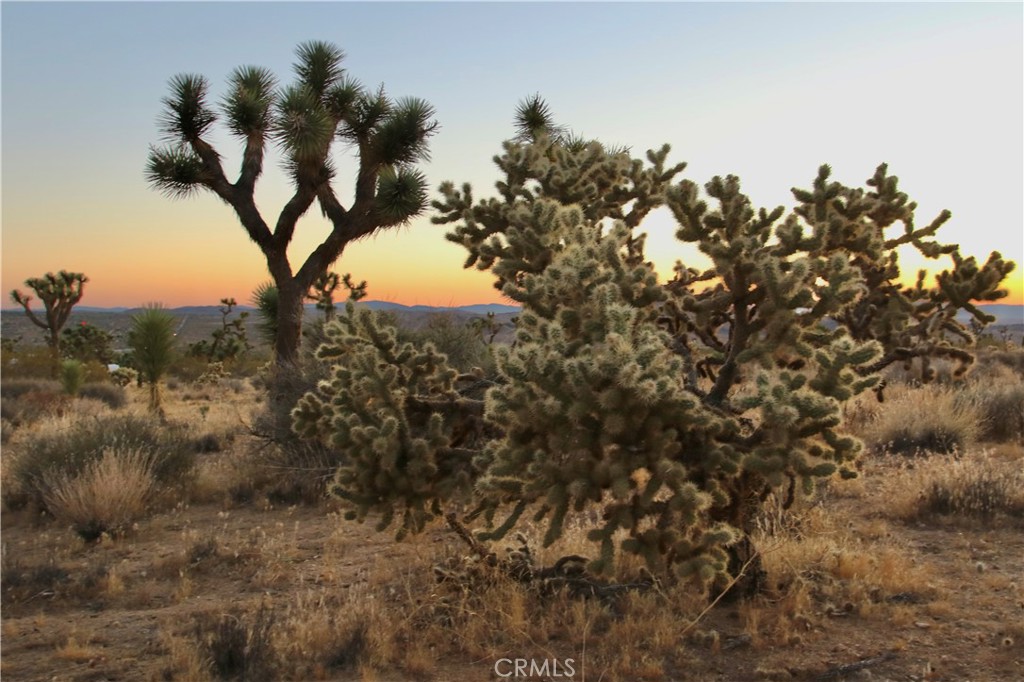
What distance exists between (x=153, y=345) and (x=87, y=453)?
7.24 m

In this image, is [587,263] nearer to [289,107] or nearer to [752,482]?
[752,482]

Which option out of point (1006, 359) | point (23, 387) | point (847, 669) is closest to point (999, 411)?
point (847, 669)

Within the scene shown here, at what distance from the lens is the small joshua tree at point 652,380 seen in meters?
Answer: 3.72

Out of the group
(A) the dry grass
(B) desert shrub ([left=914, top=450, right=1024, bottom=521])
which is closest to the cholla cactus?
(A) the dry grass

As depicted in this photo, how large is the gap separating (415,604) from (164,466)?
17.6 ft

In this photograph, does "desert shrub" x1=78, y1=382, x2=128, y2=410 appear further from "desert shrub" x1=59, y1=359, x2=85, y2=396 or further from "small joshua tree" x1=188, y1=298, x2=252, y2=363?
"small joshua tree" x1=188, y1=298, x2=252, y2=363

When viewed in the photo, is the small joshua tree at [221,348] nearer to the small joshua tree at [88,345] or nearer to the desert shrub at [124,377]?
the small joshua tree at [88,345]

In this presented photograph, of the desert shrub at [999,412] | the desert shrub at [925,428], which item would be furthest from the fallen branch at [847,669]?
the desert shrub at [999,412]

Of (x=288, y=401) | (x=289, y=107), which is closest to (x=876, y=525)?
(x=288, y=401)

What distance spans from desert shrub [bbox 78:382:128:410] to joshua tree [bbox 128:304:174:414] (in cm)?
350

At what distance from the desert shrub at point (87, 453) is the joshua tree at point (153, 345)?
5563 mm

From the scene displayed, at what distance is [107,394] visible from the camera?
19.5 m

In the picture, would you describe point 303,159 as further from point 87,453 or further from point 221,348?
point 221,348

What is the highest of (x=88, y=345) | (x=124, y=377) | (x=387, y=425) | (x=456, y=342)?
(x=456, y=342)
